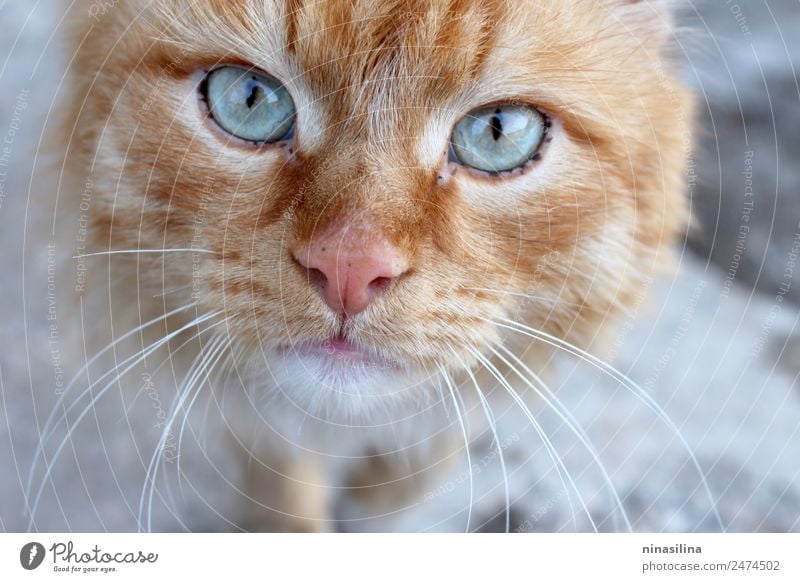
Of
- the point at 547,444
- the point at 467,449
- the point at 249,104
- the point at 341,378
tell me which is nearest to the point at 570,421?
the point at 547,444

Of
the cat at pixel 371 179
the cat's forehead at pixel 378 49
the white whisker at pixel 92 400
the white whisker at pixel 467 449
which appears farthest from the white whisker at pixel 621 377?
the white whisker at pixel 92 400

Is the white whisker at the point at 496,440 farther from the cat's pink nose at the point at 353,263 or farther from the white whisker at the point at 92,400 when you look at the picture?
the white whisker at the point at 92,400

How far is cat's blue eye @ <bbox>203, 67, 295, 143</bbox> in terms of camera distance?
686 millimetres

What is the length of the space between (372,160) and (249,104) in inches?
5.6

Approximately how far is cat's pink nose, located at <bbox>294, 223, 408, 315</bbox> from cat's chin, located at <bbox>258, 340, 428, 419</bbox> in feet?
0.24

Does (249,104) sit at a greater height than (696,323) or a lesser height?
greater

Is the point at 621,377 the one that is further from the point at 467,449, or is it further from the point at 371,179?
the point at 371,179

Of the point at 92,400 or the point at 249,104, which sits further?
the point at 92,400

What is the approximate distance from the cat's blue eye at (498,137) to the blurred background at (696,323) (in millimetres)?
243

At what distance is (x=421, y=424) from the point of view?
934 mm

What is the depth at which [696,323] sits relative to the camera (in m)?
0.97

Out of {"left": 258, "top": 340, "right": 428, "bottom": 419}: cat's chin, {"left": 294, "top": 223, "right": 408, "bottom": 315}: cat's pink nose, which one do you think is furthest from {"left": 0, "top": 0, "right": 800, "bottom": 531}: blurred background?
{"left": 294, "top": 223, "right": 408, "bottom": 315}: cat's pink nose

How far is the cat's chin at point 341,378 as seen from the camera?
0.72m
